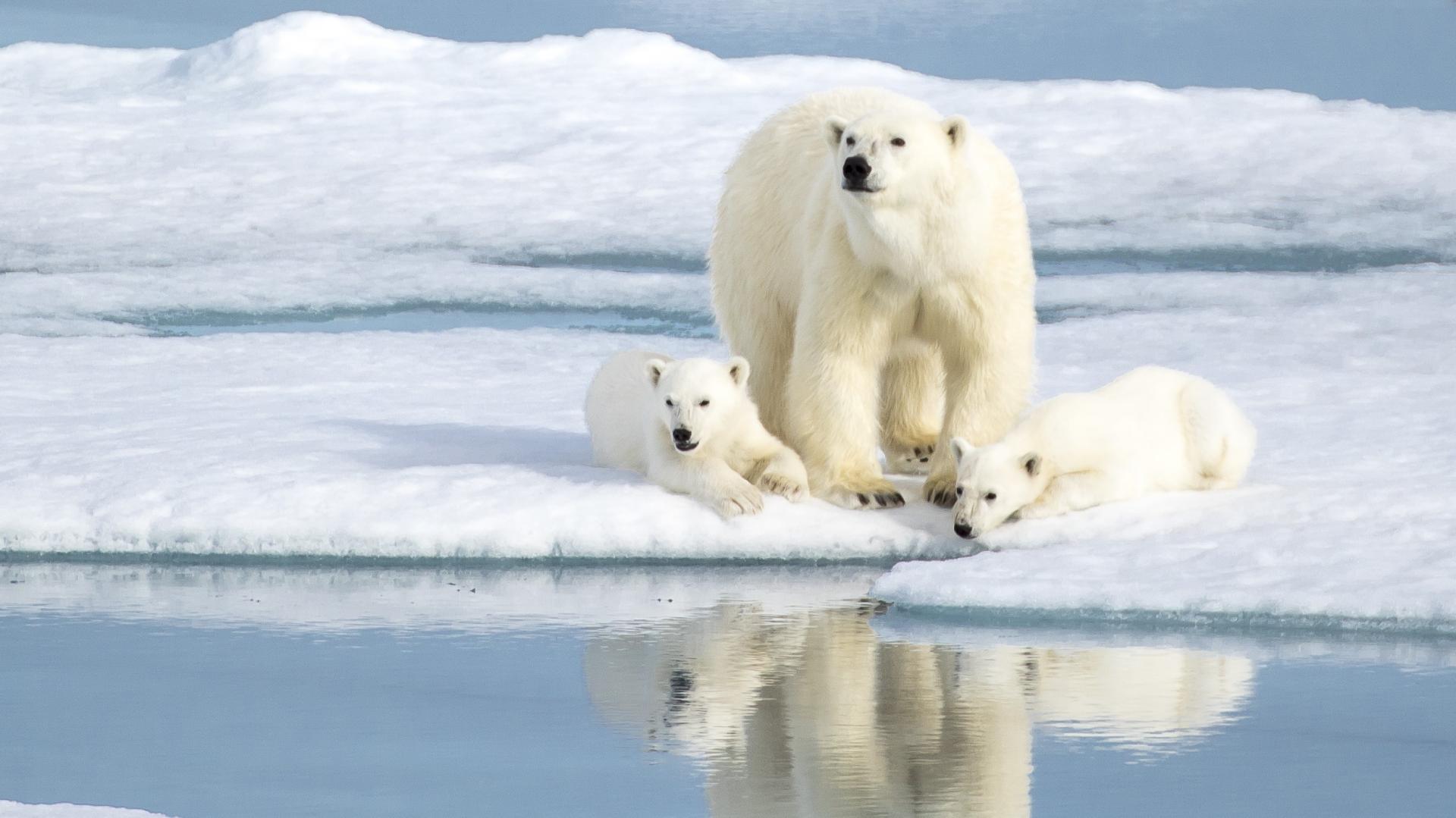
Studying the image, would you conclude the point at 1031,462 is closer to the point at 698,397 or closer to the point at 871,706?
the point at 698,397

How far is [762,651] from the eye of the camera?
4.13 metres

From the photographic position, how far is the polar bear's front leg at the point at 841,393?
17.7 ft

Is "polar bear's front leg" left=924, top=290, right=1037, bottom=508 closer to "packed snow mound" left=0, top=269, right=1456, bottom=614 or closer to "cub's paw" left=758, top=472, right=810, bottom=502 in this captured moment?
"packed snow mound" left=0, top=269, right=1456, bottom=614

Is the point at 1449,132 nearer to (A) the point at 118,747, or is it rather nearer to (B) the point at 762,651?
(B) the point at 762,651

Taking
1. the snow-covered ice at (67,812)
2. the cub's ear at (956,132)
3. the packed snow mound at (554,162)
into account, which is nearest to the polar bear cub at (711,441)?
the cub's ear at (956,132)

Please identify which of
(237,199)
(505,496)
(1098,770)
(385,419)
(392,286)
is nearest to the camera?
(1098,770)

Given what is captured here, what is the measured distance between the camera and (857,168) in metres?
4.93

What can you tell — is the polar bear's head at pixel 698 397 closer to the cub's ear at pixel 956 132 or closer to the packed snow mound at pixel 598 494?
the packed snow mound at pixel 598 494

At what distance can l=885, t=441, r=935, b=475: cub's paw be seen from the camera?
621 centimetres

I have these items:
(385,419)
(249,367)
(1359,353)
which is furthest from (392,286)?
(1359,353)

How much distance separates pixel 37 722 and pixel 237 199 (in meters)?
11.5

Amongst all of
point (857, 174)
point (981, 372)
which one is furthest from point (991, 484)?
point (857, 174)

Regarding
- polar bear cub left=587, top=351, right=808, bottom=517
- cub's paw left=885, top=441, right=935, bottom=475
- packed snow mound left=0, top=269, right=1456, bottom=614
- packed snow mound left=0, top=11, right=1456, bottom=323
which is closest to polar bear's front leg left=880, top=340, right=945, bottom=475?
cub's paw left=885, top=441, right=935, bottom=475

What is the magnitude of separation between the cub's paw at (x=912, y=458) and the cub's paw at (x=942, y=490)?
0.62m
